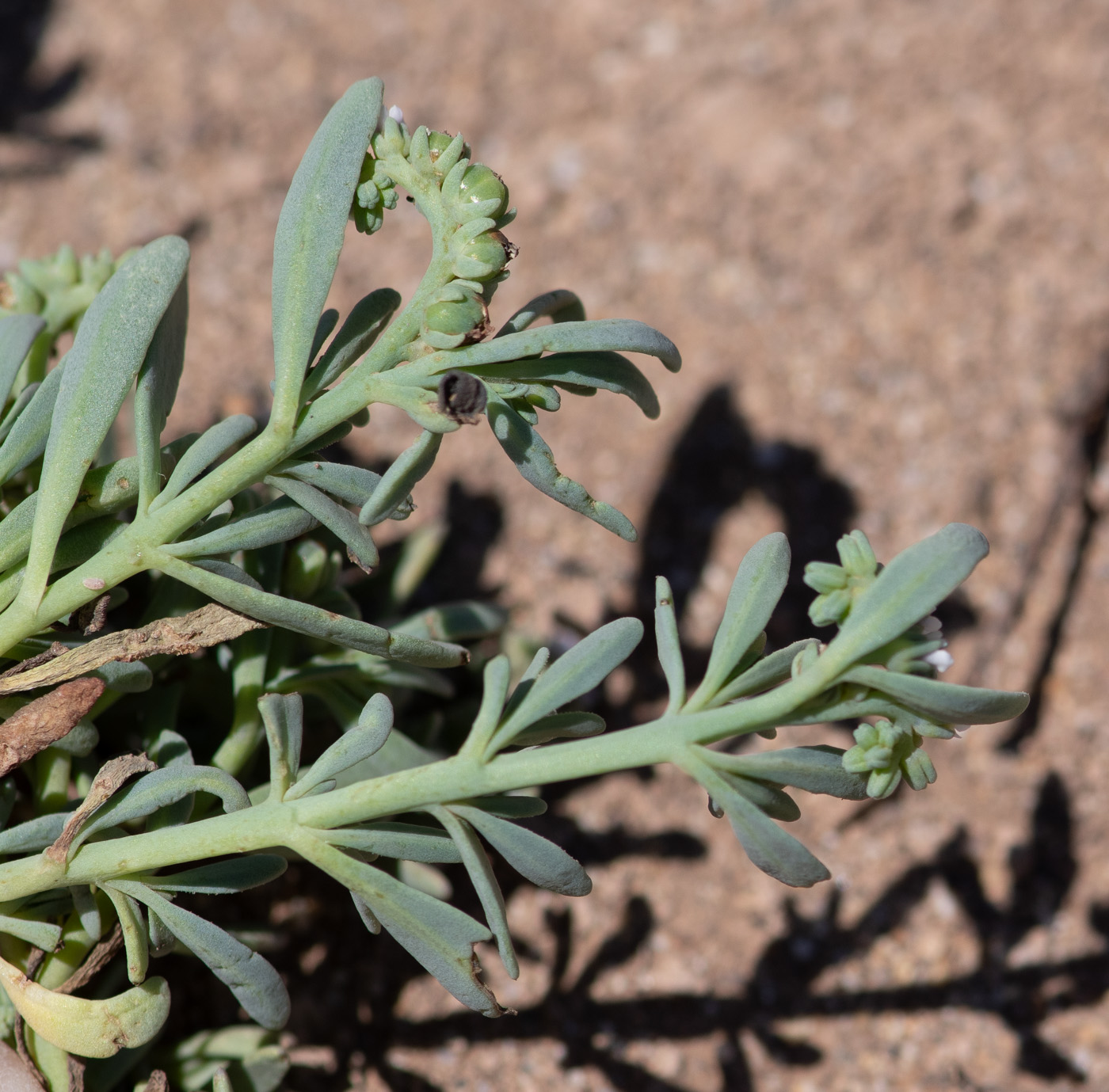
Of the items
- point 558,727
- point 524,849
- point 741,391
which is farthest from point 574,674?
point 741,391

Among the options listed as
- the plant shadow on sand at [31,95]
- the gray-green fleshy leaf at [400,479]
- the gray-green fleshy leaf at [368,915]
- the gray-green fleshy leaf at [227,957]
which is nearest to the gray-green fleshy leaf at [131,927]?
the gray-green fleshy leaf at [227,957]

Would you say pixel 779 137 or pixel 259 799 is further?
pixel 779 137

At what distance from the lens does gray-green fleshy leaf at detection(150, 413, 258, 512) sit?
1.15 metres

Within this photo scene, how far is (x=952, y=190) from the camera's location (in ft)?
7.22

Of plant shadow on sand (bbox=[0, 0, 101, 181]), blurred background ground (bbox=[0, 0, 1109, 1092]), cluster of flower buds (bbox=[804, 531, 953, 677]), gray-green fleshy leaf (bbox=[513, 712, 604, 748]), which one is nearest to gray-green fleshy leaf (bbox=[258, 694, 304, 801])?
gray-green fleshy leaf (bbox=[513, 712, 604, 748])

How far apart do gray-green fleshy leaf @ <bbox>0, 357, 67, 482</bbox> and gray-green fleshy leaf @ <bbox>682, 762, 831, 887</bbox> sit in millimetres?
823

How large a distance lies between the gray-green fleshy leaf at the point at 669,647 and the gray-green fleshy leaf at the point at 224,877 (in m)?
0.46

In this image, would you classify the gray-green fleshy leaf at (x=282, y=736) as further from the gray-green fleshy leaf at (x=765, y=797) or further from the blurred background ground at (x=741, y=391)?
the blurred background ground at (x=741, y=391)

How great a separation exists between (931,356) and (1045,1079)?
50.5 inches

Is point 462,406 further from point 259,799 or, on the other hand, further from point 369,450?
point 369,450

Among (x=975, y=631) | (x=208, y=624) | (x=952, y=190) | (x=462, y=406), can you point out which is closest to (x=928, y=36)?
(x=952, y=190)

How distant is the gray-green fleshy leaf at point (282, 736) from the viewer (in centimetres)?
108

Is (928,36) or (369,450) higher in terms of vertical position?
(928,36)

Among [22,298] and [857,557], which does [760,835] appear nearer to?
[857,557]
